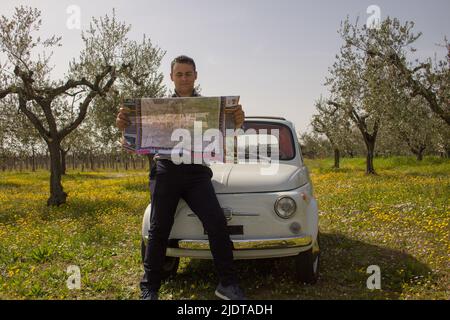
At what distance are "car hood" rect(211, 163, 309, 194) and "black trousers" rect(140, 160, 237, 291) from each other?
1.04 feet

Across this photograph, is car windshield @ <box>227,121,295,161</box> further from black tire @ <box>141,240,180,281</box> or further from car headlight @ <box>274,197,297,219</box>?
black tire @ <box>141,240,180,281</box>

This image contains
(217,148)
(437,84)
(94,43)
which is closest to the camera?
(217,148)

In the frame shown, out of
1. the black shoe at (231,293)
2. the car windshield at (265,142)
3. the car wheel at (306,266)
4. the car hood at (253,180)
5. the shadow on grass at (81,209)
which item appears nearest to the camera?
the black shoe at (231,293)

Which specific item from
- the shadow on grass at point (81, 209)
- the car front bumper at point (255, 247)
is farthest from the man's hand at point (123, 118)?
the shadow on grass at point (81, 209)

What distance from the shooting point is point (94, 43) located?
838 inches

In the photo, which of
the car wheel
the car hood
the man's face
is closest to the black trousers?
the car hood

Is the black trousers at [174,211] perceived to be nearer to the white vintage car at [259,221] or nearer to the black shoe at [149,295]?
the black shoe at [149,295]

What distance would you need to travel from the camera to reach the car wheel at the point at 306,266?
489 centimetres

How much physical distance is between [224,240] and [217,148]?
41.1 inches

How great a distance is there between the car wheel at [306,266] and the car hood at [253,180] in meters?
0.87

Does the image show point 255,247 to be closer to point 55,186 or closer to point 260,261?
point 260,261

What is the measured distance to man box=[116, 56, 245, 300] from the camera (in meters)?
4.30

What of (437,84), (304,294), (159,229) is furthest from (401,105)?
(159,229)
